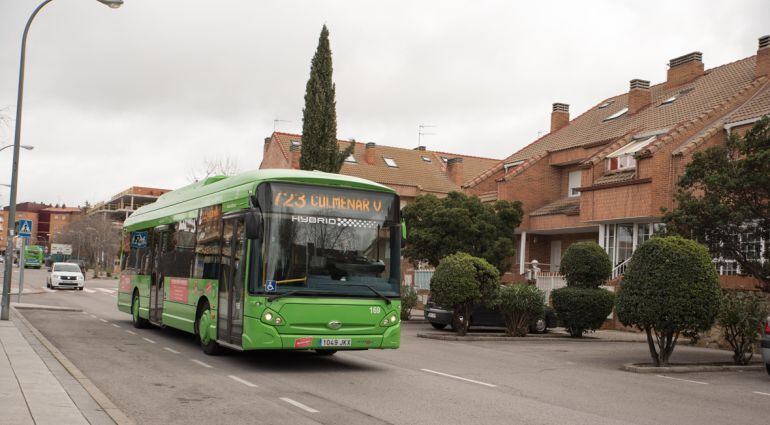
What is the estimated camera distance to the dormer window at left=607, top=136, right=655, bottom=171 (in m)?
29.7

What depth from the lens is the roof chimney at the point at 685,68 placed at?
119 ft

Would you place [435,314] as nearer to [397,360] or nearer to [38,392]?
[397,360]

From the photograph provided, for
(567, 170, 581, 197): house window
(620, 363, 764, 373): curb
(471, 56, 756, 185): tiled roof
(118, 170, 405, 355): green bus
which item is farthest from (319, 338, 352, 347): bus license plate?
(567, 170, 581, 197): house window

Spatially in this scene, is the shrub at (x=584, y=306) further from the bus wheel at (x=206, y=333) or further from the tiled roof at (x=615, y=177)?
the bus wheel at (x=206, y=333)

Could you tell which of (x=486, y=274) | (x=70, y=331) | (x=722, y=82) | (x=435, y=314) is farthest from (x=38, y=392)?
(x=722, y=82)

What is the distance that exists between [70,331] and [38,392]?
33.7 feet

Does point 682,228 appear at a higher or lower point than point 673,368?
higher

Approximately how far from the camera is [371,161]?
56.4 metres

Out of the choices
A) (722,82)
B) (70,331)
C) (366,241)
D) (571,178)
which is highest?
(722,82)

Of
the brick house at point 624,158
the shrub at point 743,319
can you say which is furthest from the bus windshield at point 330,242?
the brick house at point 624,158

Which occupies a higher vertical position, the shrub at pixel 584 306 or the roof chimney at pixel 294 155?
the roof chimney at pixel 294 155

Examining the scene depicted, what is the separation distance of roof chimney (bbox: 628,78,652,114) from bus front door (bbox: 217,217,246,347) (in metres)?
27.2

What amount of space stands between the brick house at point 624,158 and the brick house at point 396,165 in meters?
13.9

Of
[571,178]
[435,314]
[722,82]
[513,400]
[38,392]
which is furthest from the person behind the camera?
[571,178]
